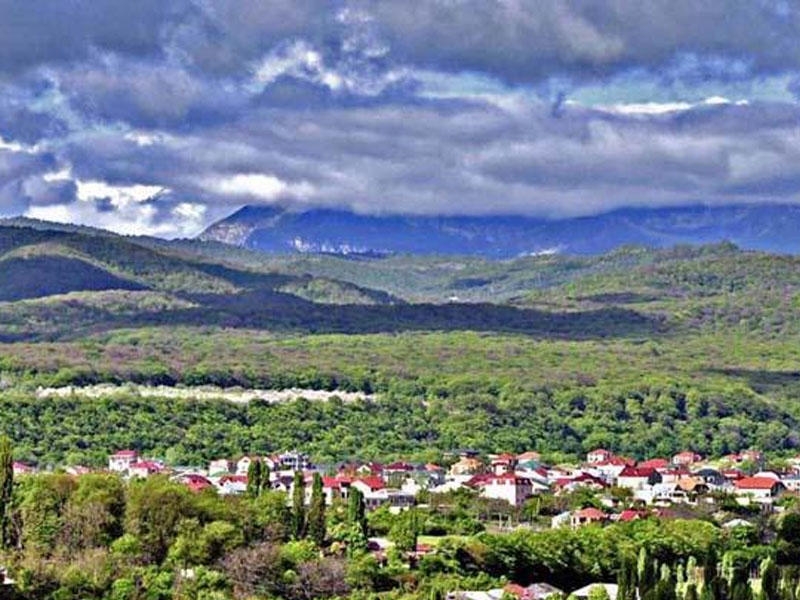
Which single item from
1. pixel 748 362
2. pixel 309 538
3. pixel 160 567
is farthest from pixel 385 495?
pixel 748 362

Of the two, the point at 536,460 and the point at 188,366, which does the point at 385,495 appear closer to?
the point at 536,460

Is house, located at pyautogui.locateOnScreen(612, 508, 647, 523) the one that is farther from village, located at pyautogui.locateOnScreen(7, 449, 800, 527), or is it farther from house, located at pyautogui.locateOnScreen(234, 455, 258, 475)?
house, located at pyautogui.locateOnScreen(234, 455, 258, 475)

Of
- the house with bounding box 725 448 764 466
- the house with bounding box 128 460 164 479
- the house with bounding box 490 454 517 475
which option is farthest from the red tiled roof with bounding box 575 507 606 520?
the house with bounding box 725 448 764 466

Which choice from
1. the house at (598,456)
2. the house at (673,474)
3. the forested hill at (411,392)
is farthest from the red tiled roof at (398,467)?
the house at (673,474)

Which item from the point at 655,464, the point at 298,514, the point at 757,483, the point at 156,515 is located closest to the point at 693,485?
the point at 757,483

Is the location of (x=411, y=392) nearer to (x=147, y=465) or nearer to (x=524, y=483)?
(x=147, y=465)

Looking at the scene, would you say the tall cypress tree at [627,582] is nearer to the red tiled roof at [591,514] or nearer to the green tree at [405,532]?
the green tree at [405,532]
